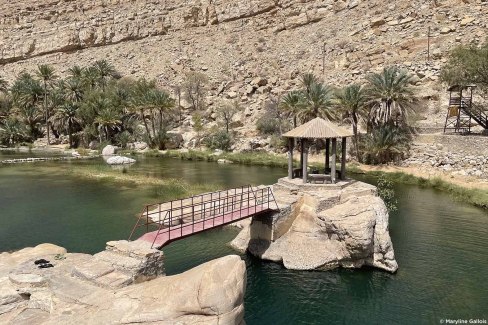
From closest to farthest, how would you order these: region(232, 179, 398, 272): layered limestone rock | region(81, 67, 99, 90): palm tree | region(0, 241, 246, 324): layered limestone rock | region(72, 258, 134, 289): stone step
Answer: region(0, 241, 246, 324): layered limestone rock < region(72, 258, 134, 289): stone step < region(232, 179, 398, 272): layered limestone rock < region(81, 67, 99, 90): palm tree

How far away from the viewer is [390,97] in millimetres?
41938

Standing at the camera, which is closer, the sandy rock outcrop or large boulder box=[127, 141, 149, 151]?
the sandy rock outcrop

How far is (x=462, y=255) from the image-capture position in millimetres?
19234

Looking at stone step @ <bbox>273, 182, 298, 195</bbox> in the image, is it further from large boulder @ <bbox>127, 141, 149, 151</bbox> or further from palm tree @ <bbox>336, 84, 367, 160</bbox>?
large boulder @ <bbox>127, 141, 149, 151</bbox>

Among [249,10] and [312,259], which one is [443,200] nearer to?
[312,259]

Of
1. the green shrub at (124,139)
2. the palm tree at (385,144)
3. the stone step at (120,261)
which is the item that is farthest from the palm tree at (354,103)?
the stone step at (120,261)

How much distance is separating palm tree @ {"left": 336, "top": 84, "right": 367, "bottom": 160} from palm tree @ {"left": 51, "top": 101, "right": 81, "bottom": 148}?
43.7 m

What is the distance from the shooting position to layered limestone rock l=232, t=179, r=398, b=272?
1789cm

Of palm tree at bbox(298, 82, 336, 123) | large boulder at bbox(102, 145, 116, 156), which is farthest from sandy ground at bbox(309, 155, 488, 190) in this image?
large boulder at bbox(102, 145, 116, 156)

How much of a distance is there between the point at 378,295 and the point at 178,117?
192 feet

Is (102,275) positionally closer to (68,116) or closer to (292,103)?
(292,103)

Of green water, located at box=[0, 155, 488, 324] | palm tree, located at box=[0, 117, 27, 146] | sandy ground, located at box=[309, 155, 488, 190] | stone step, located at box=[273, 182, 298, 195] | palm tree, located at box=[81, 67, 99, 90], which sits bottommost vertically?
green water, located at box=[0, 155, 488, 324]

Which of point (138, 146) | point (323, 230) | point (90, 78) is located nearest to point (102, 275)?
point (323, 230)

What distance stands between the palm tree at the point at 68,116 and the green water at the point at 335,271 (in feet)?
108
